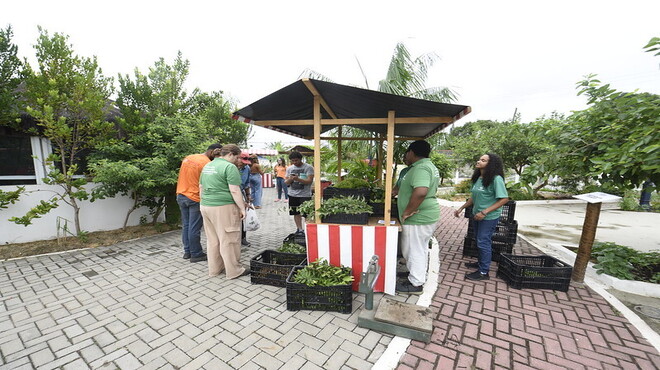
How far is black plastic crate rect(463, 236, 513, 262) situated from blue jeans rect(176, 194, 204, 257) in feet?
16.1

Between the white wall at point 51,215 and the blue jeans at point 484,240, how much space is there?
25.0ft

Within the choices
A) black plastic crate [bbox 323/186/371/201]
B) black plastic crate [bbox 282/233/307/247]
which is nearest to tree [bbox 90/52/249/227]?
black plastic crate [bbox 282/233/307/247]

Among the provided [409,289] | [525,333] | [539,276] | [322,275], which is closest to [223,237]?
[322,275]

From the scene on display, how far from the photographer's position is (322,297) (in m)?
2.99

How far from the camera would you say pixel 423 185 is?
3.04 meters

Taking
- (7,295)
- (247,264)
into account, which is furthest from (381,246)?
(7,295)

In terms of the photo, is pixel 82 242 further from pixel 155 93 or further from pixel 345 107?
pixel 345 107

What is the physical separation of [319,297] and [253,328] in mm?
775

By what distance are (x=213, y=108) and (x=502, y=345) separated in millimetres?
14199

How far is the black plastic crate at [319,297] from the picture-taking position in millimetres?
2938

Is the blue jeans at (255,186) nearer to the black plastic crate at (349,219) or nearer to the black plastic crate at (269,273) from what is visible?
the black plastic crate at (269,273)

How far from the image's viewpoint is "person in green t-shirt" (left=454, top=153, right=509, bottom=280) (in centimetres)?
357

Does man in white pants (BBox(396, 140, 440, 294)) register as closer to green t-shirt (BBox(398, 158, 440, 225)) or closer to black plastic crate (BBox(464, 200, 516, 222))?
green t-shirt (BBox(398, 158, 440, 225))

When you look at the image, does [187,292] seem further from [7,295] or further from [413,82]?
[413,82]
